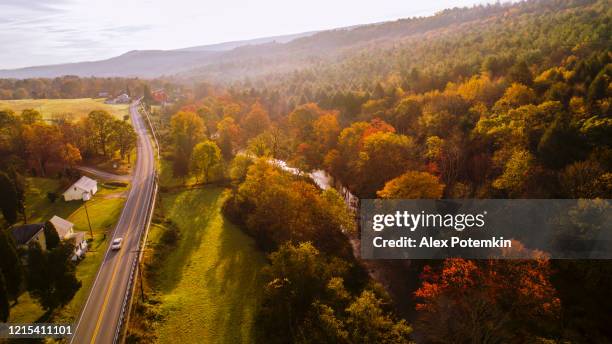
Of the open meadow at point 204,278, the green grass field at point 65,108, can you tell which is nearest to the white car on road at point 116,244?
the open meadow at point 204,278

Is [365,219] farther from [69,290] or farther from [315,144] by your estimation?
[69,290]

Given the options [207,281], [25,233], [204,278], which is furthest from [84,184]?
[207,281]

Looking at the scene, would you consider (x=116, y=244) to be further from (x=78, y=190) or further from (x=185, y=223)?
(x=78, y=190)

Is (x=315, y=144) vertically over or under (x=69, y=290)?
over

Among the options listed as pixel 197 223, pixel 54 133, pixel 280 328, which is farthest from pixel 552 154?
pixel 54 133

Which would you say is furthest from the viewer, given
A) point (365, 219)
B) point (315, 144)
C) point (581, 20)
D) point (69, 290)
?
point (581, 20)

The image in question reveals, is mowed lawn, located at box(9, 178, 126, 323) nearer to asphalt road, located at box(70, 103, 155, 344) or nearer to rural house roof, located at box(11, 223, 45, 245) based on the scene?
asphalt road, located at box(70, 103, 155, 344)
